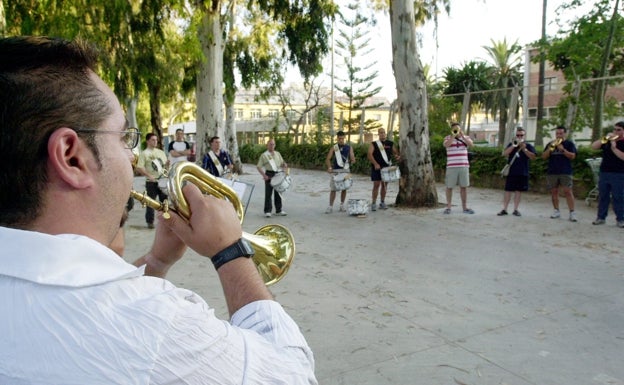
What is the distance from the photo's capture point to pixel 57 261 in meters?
0.77

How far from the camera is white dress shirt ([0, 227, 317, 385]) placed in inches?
28.3

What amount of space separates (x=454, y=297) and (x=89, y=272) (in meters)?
4.52

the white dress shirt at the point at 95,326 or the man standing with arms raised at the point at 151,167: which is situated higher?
the white dress shirt at the point at 95,326

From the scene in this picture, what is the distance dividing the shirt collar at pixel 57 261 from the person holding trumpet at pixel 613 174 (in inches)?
363

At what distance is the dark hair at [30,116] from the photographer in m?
0.88

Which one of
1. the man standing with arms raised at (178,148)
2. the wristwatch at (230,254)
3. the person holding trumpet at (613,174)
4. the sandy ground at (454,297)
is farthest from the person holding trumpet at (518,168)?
the wristwatch at (230,254)

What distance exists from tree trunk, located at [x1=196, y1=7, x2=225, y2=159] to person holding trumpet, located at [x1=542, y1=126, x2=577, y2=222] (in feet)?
28.9

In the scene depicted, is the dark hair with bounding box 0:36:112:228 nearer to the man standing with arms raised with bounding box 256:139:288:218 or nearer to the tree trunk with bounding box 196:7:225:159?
the man standing with arms raised with bounding box 256:139:288:218

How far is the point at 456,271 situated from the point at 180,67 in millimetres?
13964

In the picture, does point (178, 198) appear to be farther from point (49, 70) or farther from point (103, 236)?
point (49, 70)

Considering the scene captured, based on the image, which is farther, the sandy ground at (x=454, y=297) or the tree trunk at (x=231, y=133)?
the tree trunk at (x=231, y=133)

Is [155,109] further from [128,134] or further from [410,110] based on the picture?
[128,134]

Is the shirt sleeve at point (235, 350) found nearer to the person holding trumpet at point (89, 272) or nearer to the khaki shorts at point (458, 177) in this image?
the person holding trumpet at point (89, 272)

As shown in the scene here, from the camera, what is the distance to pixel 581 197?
11.3 metres
